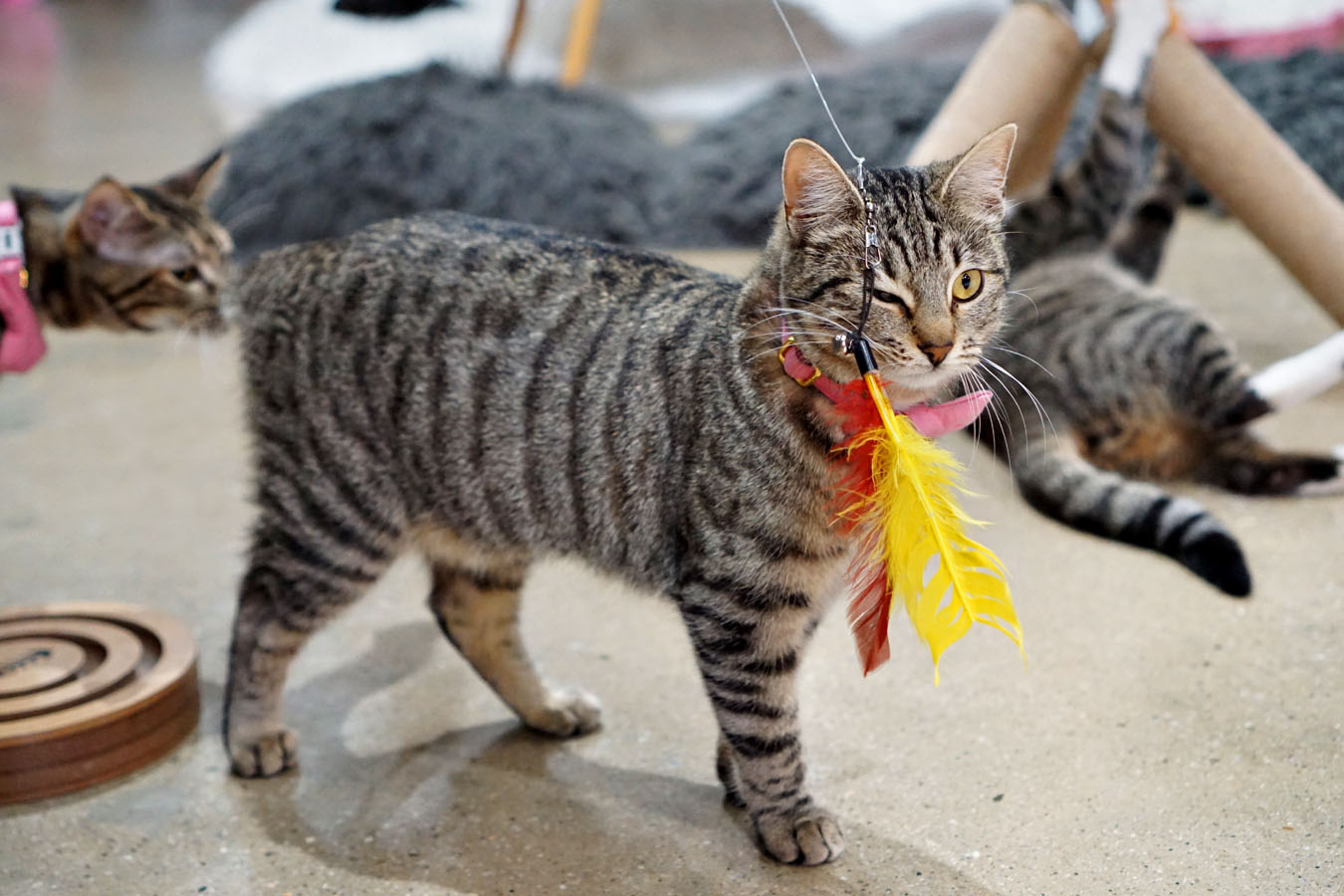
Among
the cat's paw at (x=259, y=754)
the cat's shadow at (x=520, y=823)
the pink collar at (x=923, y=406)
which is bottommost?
the cat's paw at (x=259, y=754)

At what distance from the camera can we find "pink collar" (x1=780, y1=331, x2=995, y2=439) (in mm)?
1526

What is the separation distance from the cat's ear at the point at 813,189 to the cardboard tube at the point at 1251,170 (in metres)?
1.75

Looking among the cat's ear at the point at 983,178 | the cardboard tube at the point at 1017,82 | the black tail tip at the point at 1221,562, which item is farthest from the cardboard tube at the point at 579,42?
the cat's ear at the point at 983,178

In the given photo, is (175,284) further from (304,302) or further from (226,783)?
(226,783)

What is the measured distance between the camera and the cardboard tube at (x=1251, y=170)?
109 inches

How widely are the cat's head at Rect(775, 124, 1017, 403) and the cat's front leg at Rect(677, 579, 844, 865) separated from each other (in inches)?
12.6

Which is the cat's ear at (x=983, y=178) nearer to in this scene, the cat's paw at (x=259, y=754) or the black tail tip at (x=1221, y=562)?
the black tail tip at (x=1221, y=562)

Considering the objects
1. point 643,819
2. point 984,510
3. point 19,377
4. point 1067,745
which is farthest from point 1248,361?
point 19,377

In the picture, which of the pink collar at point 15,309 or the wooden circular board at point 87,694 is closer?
the wooden circular board at point 87,694

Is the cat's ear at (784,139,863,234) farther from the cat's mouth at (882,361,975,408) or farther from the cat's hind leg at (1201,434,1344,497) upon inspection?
the cat's hind leg at (1201,434,1344,497)

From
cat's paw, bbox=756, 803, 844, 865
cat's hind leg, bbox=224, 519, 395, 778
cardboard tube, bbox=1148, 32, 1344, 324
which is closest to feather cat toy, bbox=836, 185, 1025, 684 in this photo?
cat's paw, bbox=756, 803, 844, 865

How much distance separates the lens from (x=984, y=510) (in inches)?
106

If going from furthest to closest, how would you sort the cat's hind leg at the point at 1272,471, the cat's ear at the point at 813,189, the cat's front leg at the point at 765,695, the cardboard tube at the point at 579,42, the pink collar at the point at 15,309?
the cardboard tube at the point at 579,42
the cat's hind leg at the point at 1272,471
the pink collar at the point at 15,309
the cat's front leg at the point at 765,695
the cat's ear at the point at 813,189

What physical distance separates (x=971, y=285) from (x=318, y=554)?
105 cm
